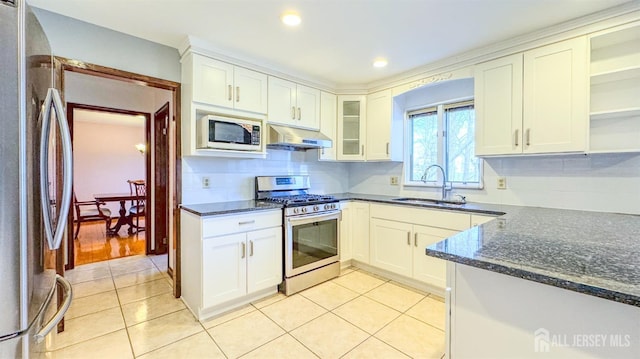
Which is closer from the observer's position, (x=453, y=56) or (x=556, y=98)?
(x=556, y=98)

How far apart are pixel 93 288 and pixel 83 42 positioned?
2.37 m

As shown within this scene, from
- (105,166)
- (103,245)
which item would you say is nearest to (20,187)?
(103,245)

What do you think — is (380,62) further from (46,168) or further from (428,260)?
(46,168)

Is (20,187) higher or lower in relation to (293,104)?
lower

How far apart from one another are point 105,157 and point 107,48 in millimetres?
6016

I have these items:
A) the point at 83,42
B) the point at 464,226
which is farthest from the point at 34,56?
the point at 464,226

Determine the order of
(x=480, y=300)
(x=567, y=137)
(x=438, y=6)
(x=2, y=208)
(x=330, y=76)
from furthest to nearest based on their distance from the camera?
(x=330, y=76), (x=567, y=137), (x=438, y=6), (x=480, y=300), (x=2, y=208)

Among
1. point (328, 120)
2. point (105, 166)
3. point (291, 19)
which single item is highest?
point (291, 19)

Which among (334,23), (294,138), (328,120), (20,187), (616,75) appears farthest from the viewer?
(328,120)

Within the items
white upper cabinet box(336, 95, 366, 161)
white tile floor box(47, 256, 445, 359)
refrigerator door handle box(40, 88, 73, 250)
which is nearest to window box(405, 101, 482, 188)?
white upper cabinet box(336, 95, 366, 161)

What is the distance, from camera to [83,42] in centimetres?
218

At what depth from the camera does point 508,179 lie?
2.68 metres

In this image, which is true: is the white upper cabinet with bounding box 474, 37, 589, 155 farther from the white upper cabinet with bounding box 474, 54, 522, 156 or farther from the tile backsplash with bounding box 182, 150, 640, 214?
the tile backsplash with bounding box 182, 150, 640, 214

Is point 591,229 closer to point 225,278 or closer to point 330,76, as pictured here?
point 225,278
